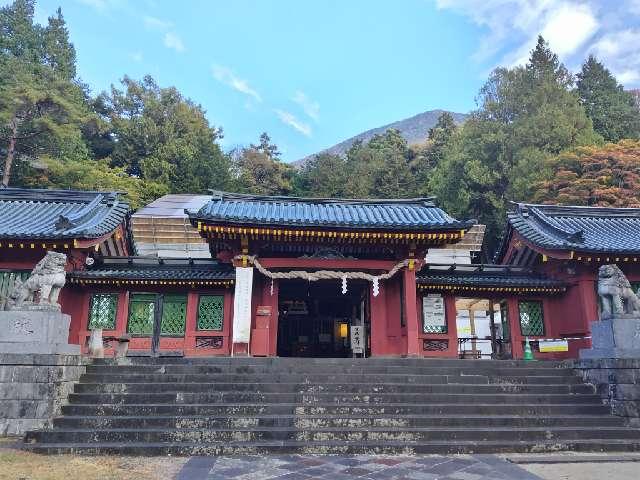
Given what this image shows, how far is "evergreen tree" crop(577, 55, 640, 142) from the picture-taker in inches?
1420

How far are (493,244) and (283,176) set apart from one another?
26.5m

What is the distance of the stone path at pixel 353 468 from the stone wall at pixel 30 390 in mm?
3305

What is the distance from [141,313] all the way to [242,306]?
4191 millimetres

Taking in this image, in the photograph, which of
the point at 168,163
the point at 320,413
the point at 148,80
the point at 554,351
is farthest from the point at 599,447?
the point at 148,80

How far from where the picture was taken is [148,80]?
46062 millimetres

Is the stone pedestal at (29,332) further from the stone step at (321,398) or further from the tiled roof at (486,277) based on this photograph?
the tiled roof at (486,277)

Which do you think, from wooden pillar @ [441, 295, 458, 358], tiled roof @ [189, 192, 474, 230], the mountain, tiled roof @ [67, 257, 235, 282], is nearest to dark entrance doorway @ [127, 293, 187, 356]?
tiled roof @ [67, 257, 235, 282]

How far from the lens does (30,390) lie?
8.38 m

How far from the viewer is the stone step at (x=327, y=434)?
7785 mm

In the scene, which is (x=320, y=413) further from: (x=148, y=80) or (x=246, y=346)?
(x=148, y=80)

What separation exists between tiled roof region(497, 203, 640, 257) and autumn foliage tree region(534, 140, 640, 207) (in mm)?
9002

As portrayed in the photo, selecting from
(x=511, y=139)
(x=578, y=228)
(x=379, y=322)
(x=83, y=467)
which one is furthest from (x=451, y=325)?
(x=511, y=139)

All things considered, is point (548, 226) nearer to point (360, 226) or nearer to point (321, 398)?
point (360, 226)

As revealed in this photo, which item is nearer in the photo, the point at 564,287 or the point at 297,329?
the point at 564,287
